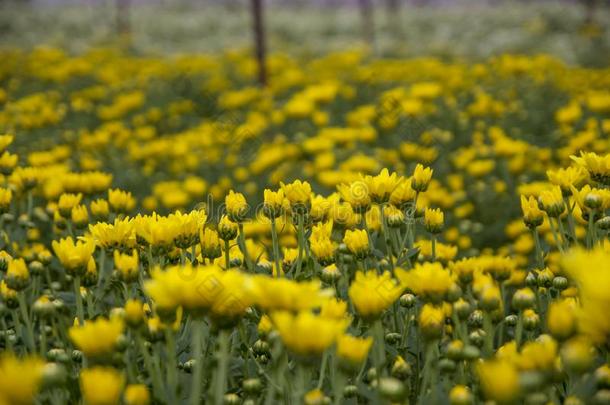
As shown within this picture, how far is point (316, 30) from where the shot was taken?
91.0 ft

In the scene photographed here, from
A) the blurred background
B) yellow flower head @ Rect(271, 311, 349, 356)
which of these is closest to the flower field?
yellow flower head @ Rect(271, 311, 349, 356)

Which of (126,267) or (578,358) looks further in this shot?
(126,267)

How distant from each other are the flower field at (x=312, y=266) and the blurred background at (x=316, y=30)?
32.9ft

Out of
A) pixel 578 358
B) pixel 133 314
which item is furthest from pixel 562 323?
pixel 133 314

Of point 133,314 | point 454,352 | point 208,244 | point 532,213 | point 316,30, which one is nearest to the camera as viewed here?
point 133,314

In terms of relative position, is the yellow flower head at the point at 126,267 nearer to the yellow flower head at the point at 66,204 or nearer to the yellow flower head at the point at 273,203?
the yellow flower head at the point at 273,203

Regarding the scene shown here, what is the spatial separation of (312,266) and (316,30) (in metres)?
26.6

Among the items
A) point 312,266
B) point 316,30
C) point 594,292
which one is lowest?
point 316,30

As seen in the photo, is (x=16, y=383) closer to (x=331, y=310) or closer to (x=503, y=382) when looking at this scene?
(x=331, y=310)

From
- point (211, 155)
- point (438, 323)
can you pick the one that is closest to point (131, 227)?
point (438, 323)

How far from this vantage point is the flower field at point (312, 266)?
4.29 feet

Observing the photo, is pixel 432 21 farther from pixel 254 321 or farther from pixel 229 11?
pixel 254 321

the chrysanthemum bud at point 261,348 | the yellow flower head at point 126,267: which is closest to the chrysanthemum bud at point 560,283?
the chrysanthemum bud at point 261,348

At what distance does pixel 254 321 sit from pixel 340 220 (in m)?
0.52
